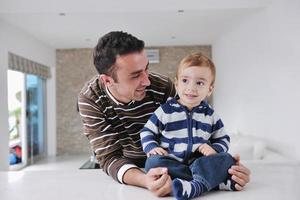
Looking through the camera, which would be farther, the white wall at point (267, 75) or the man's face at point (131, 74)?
the white wall at point (267, 75)

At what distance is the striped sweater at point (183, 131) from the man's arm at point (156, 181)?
85mm

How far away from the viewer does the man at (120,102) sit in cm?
91

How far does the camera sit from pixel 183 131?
0.87 metres

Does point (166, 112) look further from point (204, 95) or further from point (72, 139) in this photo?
point (72, 139)

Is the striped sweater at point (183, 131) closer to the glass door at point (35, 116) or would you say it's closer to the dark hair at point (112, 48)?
the dark hair at point (112, 48)

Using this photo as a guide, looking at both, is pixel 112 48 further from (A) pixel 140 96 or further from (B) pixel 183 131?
(B) pixel 183 131

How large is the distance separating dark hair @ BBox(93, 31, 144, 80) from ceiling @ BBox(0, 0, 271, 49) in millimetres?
3454

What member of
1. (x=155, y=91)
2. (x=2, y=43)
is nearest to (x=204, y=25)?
(x=2, y=43)

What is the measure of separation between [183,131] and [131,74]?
21 centimetres

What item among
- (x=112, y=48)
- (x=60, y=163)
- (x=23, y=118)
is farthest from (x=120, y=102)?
(x=60, y=163)

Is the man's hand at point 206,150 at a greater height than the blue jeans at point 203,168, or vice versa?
the man's hand at point 206,150

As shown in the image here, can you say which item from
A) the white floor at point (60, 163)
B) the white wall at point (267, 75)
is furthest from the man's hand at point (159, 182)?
the white floor at point (60, 163)

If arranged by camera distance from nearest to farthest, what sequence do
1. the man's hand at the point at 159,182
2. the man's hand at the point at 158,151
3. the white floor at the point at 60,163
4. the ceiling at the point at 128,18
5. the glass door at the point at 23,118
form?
the man's hand at the point at 159,182, the man's hand at the point at 158,151, the ceiling at the point at 128,18, the glass door at the point at 23,118, the white floor at the point at 60,163

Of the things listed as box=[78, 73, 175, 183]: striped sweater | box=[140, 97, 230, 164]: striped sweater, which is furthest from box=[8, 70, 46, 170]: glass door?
box=[140, 97, 230, 164]: striped sweater
